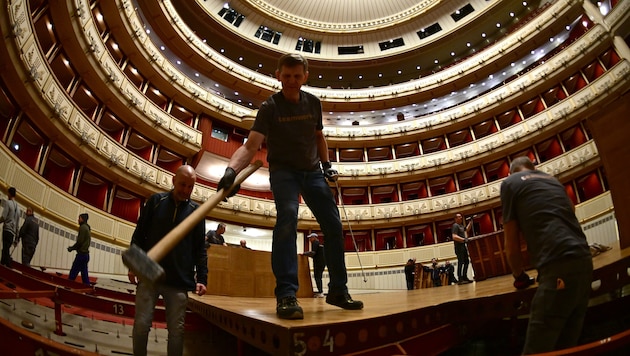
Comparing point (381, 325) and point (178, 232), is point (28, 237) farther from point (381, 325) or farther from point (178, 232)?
point (381, 325)

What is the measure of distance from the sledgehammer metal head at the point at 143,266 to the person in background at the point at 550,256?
1711mm

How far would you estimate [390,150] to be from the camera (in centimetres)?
2261

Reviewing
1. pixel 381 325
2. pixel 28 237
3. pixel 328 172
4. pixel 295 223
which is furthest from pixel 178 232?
pixel 28 237

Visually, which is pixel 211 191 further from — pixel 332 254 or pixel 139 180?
pixel 332 254

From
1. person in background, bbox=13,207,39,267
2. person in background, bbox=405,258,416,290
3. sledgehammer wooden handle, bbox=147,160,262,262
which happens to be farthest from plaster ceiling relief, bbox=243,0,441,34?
sledgehammer wooden handle, bbox=147,160,262,262

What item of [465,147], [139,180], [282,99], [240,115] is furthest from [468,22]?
[282,99]

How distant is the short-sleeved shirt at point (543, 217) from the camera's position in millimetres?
1890

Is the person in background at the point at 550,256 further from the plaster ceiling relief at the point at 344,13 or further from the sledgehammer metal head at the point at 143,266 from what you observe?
the plaster ceiling relief at the point at 344,13

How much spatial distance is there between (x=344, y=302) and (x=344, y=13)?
2744cm

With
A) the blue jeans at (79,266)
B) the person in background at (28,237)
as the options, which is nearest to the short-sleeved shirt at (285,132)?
the blue jeans at (79,266)

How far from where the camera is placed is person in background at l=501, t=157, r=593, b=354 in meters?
1.81

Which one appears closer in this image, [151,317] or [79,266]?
[151,317]

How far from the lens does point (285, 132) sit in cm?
253

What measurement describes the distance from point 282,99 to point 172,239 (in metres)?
1.36
